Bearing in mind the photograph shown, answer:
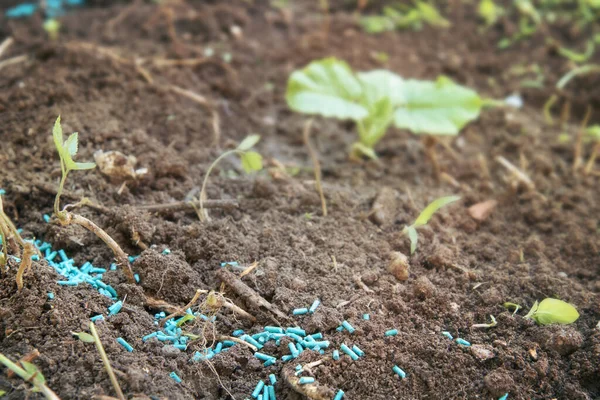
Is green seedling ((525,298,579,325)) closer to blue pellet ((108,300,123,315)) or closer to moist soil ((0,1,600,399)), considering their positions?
moist soil ((0,1,600,399))

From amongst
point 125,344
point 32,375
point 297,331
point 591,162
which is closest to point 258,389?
point 297,331

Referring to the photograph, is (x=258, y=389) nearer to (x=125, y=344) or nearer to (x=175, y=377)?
(x=175, y=377)

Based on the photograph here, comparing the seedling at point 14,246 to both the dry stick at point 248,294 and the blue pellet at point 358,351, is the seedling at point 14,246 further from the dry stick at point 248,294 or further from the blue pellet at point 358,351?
the blue pellet at point 358,351

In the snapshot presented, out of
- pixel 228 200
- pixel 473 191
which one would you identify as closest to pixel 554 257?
pixel 473 191

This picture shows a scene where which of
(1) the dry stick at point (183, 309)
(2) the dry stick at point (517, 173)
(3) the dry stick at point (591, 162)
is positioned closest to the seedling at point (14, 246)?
(1) the dry stick at point (183, 309)

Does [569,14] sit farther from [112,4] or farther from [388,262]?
[112,4]
